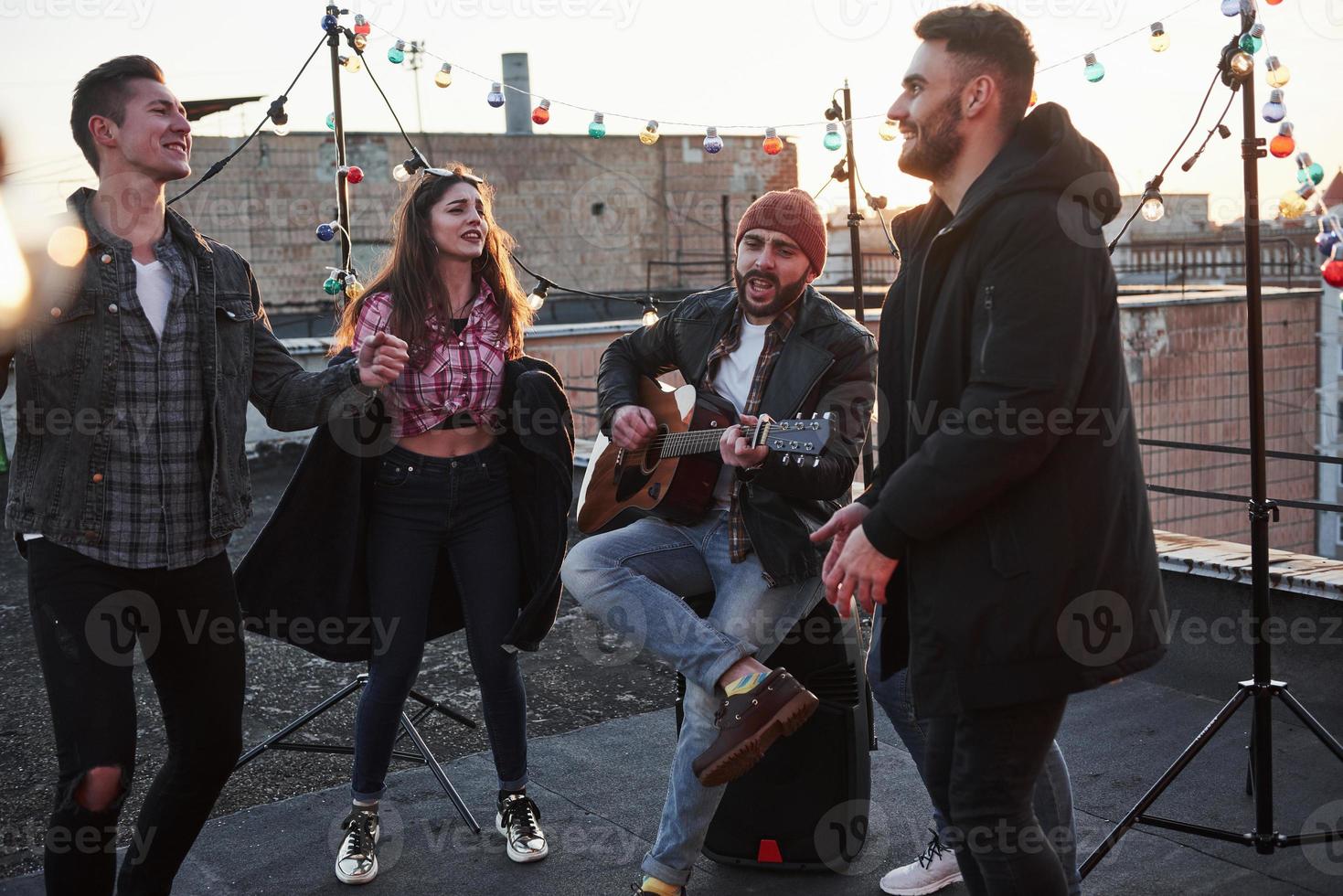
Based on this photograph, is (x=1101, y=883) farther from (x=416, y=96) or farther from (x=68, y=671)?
(x=416, y=96)

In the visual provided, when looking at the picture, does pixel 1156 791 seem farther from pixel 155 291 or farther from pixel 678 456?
pixel 155 291

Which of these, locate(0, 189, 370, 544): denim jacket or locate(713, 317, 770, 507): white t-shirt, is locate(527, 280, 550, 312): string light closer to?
locate(713, 317, 770, 507): white t-shirt

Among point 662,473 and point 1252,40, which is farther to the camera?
point 662,473

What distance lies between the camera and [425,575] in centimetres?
335

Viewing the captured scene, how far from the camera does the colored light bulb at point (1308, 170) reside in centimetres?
338

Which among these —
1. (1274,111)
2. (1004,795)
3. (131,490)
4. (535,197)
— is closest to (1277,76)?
(1274,111)

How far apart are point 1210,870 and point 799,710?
4.02ft

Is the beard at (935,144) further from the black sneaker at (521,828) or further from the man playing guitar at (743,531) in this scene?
the black sneaker at (521,828)

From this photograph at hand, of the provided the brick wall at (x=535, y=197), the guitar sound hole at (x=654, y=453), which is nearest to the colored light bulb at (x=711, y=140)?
the guitar sound hole at (x=654, y=453)

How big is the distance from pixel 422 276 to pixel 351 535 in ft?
2.47

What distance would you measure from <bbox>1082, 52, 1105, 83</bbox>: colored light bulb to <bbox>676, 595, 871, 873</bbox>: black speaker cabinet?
216 centimetres

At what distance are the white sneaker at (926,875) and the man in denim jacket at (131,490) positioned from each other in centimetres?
163

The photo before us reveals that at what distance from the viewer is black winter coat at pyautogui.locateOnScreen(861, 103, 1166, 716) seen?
2029mm

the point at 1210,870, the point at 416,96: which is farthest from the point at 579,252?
the point at 1210,870
